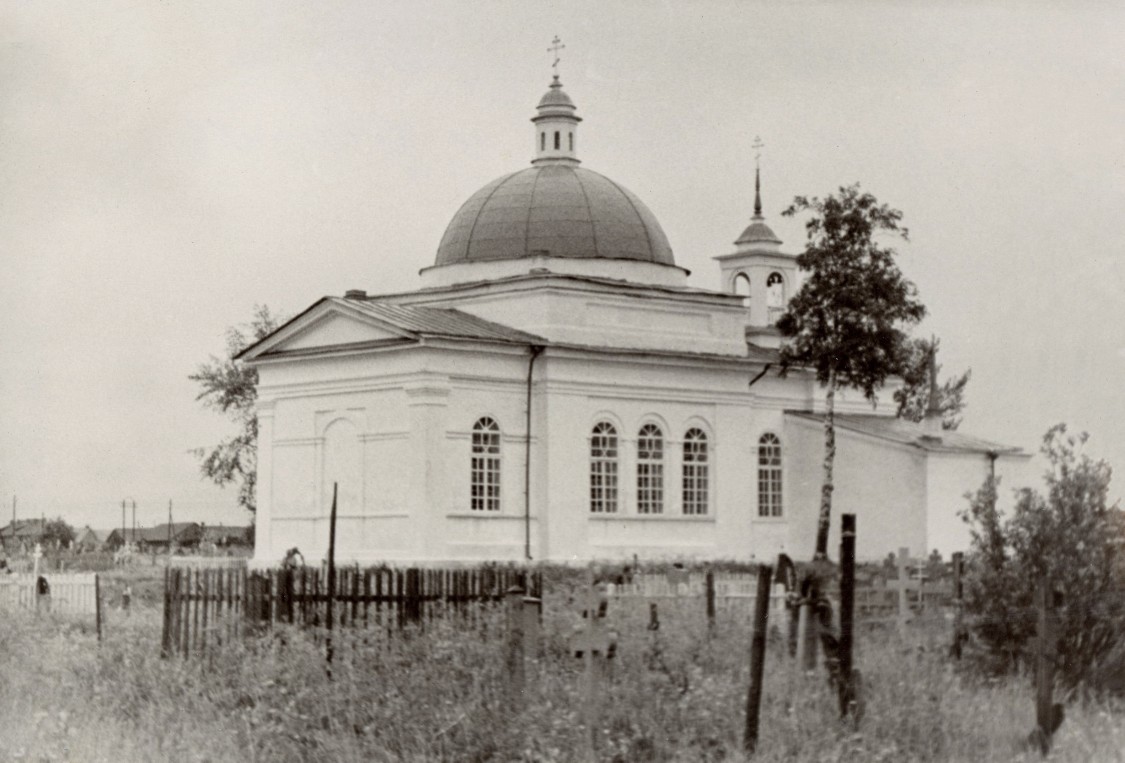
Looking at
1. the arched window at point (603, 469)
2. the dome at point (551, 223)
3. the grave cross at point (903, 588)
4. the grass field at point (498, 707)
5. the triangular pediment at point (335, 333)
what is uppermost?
the dome at point (551, 223)

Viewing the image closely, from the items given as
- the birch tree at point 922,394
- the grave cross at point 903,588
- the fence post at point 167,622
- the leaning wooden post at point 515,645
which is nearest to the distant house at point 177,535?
the birch tree at point 922,394

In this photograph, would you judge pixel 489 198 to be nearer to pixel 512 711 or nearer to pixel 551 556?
pixel 551 556

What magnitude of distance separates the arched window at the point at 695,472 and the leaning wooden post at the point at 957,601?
1757cm

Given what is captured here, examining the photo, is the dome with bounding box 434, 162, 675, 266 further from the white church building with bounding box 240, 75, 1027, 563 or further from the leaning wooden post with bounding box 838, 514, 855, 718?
the leaning wooden post with bounding box 838, 514, 855, 718

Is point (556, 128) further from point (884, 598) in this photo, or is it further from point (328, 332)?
point (884, 598)

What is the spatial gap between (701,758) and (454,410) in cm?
2080

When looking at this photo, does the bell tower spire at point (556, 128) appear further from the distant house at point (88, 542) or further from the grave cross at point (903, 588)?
the distant house at point (88, 542)

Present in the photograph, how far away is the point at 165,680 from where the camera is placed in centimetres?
1723

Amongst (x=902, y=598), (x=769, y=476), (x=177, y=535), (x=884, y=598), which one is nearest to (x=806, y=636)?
(x=902, y=598)

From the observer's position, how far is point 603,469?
36.4m

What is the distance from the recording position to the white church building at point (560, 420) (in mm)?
33844

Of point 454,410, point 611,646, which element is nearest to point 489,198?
point 454,410

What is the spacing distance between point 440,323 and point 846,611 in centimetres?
2192

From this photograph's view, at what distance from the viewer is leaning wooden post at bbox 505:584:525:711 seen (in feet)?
50.1
